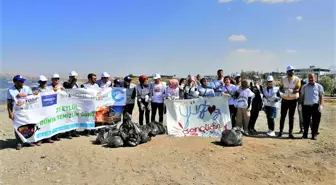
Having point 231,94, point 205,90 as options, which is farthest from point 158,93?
point 231,94

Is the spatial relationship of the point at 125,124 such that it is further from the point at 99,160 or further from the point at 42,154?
the point at 42,154

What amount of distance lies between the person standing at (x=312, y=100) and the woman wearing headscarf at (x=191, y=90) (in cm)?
340

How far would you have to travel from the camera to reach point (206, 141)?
8.92 m

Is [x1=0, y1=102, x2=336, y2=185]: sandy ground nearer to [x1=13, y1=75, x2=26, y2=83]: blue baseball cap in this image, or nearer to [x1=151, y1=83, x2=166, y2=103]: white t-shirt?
[x1=151, y1=83, x2=166, y2=103]: white t-shirt

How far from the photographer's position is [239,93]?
9781 mm

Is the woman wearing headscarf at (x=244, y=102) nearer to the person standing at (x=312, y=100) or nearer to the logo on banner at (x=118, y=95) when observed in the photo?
the person standing at (x=312, y=100)

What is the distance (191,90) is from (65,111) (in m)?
4.19

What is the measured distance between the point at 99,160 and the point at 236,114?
488 cm

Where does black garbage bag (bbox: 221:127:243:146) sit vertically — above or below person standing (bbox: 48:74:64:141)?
below

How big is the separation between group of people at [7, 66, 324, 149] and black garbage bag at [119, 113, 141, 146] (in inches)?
69.5

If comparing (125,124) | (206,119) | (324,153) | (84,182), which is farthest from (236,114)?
(84,182)

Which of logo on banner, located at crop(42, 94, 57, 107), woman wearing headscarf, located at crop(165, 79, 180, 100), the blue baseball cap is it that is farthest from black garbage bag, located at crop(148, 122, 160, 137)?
the blue baseball cap

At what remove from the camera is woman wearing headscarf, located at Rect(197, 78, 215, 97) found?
1041cm

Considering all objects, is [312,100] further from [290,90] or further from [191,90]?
[191,90]
